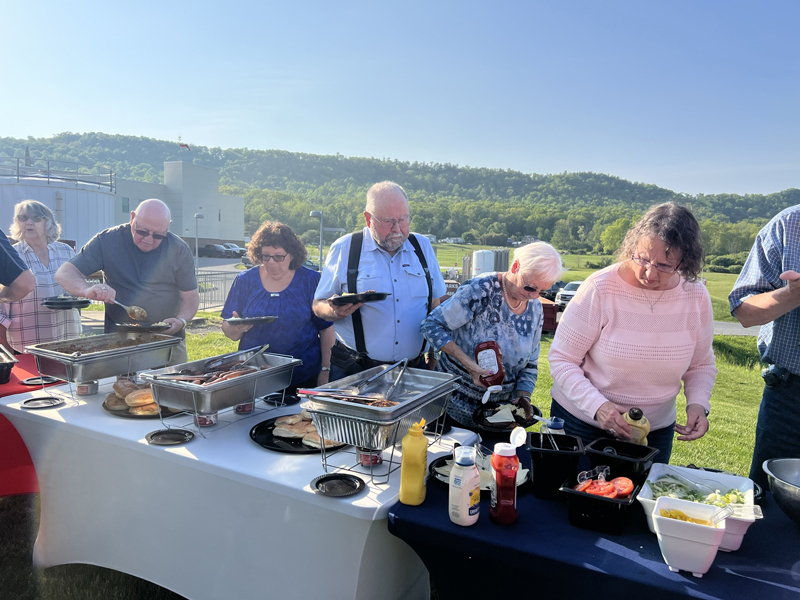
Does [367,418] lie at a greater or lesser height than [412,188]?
lesser

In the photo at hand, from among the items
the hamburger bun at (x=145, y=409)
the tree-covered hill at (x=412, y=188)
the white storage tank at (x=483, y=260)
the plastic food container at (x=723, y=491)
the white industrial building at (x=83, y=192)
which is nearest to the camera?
the plastic food container at (x=723, y=491)

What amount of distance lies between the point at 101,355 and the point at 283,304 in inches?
39.1

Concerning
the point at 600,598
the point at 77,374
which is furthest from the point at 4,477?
the point at 600,598

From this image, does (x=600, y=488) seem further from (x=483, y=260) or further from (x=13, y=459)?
(x=483, y=260)

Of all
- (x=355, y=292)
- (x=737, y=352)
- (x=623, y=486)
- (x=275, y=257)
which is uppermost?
(x=275, y=257)

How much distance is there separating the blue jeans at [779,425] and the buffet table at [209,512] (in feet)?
4.41

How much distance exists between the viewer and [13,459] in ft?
7.92

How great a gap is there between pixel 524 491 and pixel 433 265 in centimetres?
160

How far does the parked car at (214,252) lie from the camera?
152ft

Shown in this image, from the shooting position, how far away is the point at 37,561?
7.56 feet

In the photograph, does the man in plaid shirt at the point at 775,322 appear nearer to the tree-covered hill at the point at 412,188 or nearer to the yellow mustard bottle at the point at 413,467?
the yellow mustard bottle at the point at 413,467

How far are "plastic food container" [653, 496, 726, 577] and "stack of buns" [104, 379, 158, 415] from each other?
1.84 meters

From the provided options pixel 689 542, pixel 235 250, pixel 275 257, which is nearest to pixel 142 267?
pixel 275 257

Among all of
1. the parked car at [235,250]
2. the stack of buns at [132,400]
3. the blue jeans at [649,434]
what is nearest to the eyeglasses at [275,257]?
the stack of buns at [132,400]
